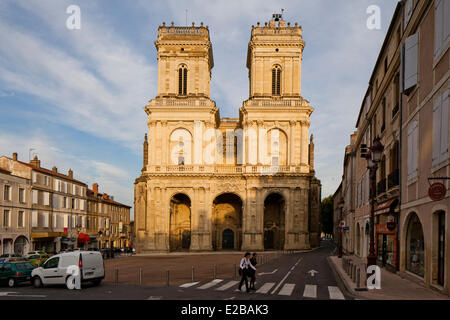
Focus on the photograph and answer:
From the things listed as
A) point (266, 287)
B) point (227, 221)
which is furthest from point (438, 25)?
point (227, 221)

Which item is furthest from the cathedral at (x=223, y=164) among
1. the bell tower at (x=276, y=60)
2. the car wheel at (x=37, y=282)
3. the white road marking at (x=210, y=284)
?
the car wheel at (x=37, y=282)

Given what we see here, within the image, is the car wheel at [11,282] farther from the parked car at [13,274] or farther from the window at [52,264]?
the window at [52,264]

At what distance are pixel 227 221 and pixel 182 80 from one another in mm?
21038

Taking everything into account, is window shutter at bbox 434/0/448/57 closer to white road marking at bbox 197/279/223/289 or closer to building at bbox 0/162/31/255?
white road marking at bbox 197/279/223/289

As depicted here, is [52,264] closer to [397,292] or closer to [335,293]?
[335,293]

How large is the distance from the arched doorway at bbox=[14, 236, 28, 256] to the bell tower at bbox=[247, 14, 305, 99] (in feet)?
111

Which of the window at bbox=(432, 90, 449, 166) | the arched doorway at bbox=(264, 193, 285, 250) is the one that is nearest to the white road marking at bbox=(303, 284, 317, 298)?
the window at bbox=(432, 90, 449, 166)

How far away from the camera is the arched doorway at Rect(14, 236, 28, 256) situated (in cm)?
4553

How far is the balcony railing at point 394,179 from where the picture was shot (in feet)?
69.5

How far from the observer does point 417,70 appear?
699 inches

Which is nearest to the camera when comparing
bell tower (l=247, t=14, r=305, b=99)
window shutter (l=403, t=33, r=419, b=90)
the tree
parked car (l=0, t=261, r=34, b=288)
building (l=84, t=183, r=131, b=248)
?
Result: window shutter (l=403, t=33, r=419, b=90)
